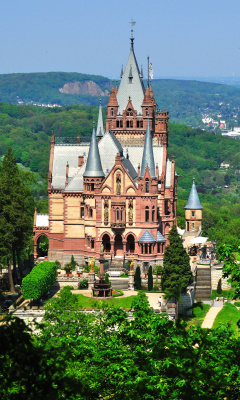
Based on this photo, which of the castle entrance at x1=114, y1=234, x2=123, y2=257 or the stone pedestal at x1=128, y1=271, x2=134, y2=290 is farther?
the castle entrance at x1=114, y1=234, x2=123, y2=257

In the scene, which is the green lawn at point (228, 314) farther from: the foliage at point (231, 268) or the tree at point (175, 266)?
the foliage at point (231, 268)

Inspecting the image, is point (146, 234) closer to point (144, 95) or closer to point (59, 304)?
point (144, 95)

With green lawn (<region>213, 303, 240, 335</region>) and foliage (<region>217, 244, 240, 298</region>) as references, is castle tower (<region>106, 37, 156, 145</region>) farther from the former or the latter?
foliage (<region>217, 244, 240, 298</region>)

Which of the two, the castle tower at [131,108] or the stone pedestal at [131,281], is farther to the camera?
the castle tower at [131,108]

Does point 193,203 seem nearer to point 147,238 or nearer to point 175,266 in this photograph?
point 147,238

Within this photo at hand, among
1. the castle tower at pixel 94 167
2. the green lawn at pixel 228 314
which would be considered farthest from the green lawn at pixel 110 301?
the castle tower at pixel 94 167

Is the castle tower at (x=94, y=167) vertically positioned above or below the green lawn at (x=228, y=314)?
above

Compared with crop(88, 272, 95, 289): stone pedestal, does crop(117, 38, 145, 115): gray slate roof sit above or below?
above

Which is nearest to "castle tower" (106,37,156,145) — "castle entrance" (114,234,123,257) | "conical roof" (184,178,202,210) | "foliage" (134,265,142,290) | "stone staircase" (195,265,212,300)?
"conical roof" (184,178,202,210)
